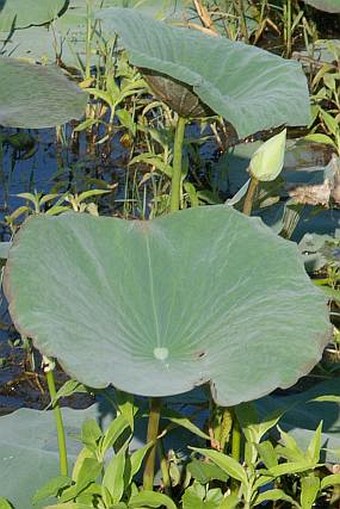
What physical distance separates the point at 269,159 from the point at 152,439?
1.65ft

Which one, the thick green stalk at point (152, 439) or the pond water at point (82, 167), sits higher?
the thick green stalk at point (152, 439)

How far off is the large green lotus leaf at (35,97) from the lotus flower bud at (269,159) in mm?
637

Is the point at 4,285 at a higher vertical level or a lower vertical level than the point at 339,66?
higher

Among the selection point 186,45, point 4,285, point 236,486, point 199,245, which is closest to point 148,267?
point 199,245

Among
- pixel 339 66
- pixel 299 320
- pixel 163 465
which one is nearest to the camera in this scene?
pixel 299 320

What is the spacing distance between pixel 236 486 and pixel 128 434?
214 mm

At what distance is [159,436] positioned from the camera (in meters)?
2.04

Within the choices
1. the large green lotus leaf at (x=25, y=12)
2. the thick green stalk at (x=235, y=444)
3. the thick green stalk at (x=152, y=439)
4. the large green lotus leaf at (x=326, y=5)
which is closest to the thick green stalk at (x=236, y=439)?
the thick green stalk at (x=235, y=444)

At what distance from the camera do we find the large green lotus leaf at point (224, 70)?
6.70ft

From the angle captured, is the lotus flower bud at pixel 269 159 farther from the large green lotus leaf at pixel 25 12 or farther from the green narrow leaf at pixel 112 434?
the large green lotus leaf at pixel 25 12

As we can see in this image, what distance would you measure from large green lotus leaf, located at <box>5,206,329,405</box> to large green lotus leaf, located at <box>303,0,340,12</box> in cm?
252

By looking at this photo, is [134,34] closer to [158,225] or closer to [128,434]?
[158,225]

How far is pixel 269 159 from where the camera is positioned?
2012 mm

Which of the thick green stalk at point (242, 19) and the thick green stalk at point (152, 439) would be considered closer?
the thick green stalk at point (152, 439)
